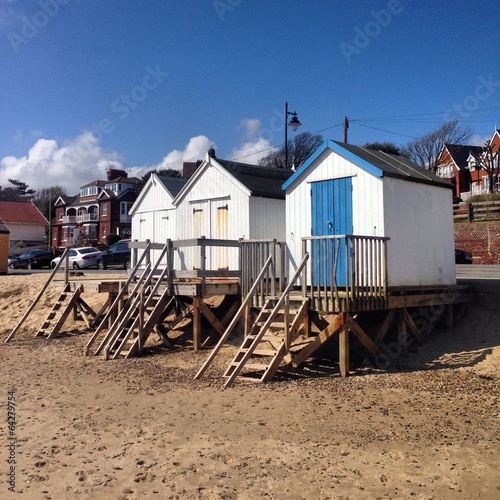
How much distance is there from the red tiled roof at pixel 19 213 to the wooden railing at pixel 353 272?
59.5 meters

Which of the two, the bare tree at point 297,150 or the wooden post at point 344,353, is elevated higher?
the bare tree at point 297,150

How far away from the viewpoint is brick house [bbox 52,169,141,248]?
6141 centimetres

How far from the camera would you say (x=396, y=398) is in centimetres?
789

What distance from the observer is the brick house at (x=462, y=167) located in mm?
50281

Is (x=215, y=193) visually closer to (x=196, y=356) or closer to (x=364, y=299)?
(x=196, y=356)

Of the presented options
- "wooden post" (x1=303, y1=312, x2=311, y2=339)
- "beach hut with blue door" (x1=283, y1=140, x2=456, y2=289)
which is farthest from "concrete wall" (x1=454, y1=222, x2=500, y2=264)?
"wooden post" (x1=303, y1=312, x2=311, y2=339)

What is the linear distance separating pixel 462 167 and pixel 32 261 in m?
39.5

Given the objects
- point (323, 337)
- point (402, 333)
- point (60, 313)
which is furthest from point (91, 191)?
point (323, 337)

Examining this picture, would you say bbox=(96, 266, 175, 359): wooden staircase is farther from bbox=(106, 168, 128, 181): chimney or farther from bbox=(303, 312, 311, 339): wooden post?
bbox=(106, 168, 128, 181): chimney

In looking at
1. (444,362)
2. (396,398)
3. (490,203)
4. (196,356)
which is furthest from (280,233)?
(490,203)

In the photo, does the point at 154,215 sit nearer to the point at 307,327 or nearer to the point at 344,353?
the point at 307,327

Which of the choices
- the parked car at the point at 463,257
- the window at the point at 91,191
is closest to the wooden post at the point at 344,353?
the parked car at the point at 463,257

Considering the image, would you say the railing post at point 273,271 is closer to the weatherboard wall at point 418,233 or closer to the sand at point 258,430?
the sand at point 258,430

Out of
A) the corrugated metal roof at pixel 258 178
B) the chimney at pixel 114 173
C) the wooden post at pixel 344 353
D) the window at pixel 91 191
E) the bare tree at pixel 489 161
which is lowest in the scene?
the wooden post at pixel 344 353
